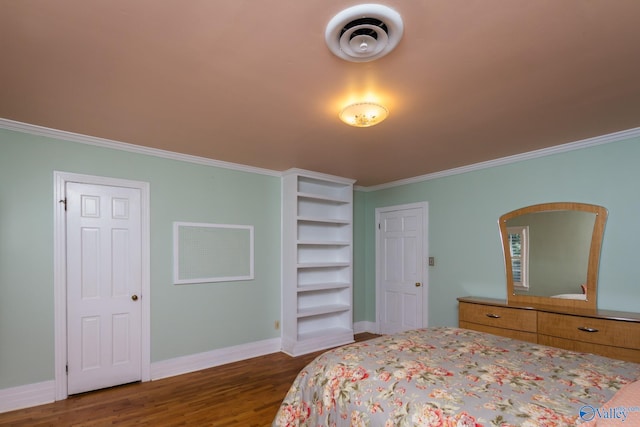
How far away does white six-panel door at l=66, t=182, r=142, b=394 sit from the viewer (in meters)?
3.08

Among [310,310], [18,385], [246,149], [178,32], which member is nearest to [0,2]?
[178,32]

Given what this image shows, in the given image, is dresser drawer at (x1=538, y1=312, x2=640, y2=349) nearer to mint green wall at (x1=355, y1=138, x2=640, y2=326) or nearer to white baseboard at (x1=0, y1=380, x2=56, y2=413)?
mint green wall at (x1=355, y1=138, x2=640, y2=326)

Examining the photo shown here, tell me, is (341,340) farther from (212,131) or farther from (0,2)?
(0,2)

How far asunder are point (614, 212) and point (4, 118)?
530 centimetres

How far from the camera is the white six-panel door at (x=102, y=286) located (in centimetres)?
308

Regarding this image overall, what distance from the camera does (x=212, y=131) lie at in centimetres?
295

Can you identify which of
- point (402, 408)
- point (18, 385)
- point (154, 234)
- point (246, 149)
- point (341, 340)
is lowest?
point (341, 340)

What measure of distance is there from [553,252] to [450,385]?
258 centimetres

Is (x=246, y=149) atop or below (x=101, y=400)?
atop

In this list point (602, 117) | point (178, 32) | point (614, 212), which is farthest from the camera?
point (614, 212)

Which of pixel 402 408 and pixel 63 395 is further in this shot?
pixel 63 395

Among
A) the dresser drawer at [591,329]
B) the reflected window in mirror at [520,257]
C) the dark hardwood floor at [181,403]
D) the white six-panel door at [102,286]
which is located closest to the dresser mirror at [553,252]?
the reflected window in mirror at [520,257]

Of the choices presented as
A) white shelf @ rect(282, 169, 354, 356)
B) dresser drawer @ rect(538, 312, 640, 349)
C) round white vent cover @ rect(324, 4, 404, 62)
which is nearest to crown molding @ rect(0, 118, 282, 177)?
white shelf @ rect(282, 169, 354, 356)

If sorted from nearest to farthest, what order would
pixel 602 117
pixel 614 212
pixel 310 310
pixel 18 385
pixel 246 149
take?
pixel 602 117
pixel 18 385
pixel 614 212
pixel 246 149
pixel 310 310
